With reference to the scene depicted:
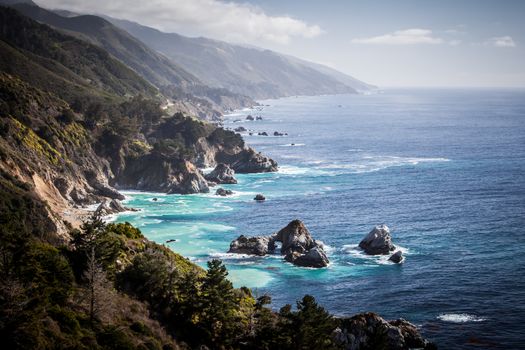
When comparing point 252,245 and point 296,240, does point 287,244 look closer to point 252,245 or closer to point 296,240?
point 296,240

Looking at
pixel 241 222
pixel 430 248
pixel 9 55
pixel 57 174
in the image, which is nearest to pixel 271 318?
pixel 430 248

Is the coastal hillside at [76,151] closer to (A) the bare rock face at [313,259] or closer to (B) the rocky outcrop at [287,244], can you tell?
(B) the rocky outcrop at [287,244]

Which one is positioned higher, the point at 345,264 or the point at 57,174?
the point at 57,174

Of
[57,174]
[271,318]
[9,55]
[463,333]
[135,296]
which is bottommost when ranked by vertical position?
[463,333]

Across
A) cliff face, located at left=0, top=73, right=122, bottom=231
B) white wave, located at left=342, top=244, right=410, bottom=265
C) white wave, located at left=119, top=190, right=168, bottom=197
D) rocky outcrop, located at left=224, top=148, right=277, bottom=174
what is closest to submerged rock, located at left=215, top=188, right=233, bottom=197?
white wave, located at left=119, top=190, right=168, bottom=197

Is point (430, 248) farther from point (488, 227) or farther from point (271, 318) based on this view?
point (271, 318)

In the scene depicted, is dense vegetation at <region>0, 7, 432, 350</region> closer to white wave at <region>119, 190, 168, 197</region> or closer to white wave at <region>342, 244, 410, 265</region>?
white wave at <region>342, 244, 410, 265</region>

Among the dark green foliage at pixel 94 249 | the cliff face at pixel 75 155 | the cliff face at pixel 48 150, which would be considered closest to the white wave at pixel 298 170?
the cliff face at pixel 75 155
